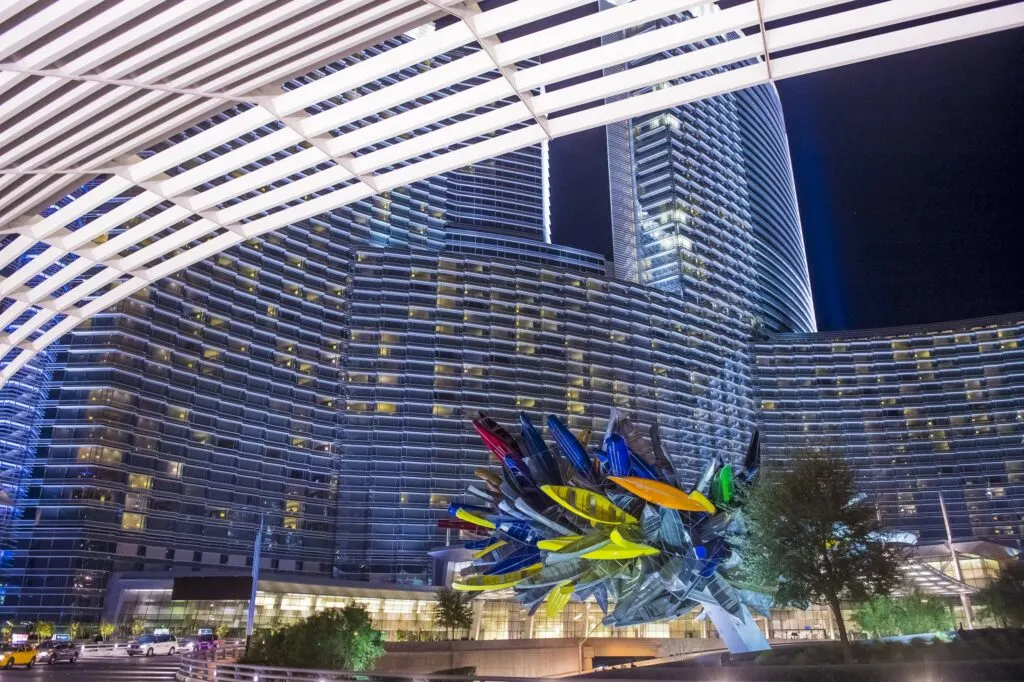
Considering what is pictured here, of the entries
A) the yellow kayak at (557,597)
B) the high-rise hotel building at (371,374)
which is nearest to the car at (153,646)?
the high-rise hotel building at (371,374)

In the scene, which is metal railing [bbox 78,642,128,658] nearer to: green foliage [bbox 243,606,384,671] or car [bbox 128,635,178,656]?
car [bbox 128,635,178,656]

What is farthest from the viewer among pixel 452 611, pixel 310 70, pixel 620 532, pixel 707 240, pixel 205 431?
pixel 707 240

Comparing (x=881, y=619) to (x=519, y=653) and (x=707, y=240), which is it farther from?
(x=707, y=240)

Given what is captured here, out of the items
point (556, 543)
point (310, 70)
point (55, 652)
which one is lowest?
point (55, 652)

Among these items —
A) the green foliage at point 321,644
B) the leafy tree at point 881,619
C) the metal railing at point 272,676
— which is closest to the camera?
the metal railing at point 272,676

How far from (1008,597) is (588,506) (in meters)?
25.3

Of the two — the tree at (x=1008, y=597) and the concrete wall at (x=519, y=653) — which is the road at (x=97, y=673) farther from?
the tree at (x=1008, y=597)

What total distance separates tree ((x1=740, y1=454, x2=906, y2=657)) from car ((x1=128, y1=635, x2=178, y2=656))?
36.3 m

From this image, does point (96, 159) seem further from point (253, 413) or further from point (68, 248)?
point (253, 413)

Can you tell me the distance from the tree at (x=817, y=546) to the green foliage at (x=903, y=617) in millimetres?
17477

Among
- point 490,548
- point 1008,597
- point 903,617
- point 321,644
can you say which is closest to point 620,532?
point 490,548

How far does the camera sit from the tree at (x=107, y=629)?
71250 mm

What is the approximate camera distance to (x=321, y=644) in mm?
30750

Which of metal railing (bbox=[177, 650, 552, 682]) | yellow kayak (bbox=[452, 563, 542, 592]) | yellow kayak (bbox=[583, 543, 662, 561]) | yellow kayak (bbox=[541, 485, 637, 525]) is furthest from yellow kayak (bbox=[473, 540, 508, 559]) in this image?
metal railing (bbox=[177, 650, 552, 682])
